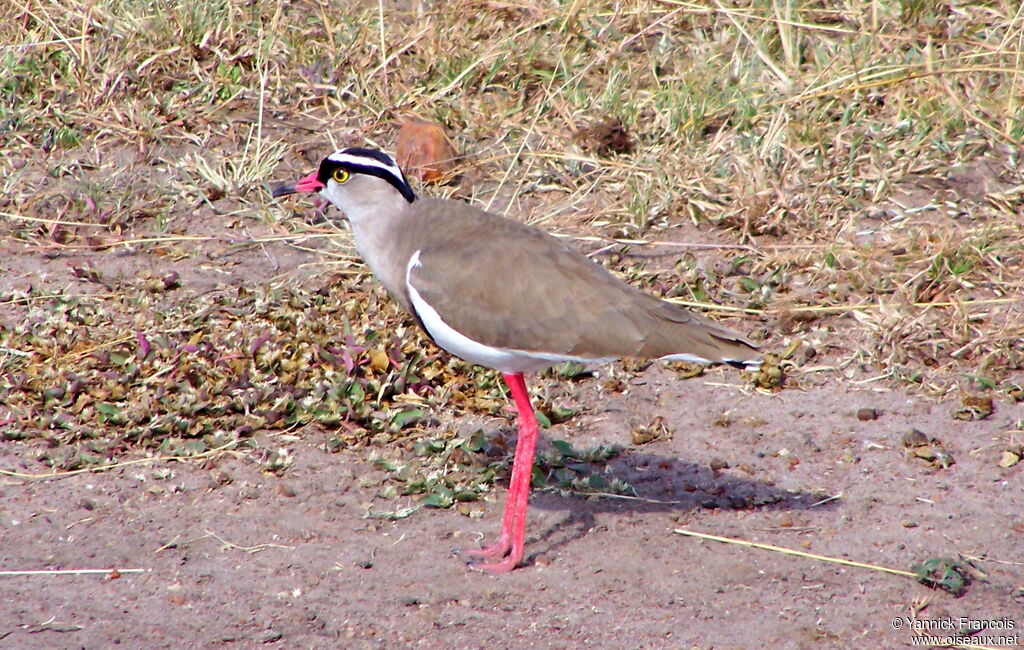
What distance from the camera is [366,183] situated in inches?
215

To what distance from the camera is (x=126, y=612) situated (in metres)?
4.38

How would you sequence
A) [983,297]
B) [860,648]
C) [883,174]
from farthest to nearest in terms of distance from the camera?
[883,174]
[983,297]
[860,648]

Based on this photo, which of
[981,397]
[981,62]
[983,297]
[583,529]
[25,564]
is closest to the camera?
[25,564]

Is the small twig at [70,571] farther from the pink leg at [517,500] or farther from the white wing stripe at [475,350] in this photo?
the white wing stripe at [475,350]

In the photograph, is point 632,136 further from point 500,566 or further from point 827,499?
point 500,566

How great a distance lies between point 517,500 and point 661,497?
724 millimetres

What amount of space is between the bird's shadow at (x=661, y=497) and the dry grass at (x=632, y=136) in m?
1.03

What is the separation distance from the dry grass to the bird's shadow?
1032mm

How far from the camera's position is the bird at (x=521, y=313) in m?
4.88

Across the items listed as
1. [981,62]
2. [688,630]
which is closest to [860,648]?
[688,630]

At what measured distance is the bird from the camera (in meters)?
4.88

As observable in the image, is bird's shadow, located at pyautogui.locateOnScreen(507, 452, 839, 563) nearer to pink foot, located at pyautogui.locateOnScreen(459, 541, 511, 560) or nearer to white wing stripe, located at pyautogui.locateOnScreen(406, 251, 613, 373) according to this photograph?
pink foot, located at pyautogui.locateOnScreen(459, 541, 511, 560)

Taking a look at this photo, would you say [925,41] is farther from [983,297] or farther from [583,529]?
[583,529]

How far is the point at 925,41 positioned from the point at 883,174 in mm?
1567
